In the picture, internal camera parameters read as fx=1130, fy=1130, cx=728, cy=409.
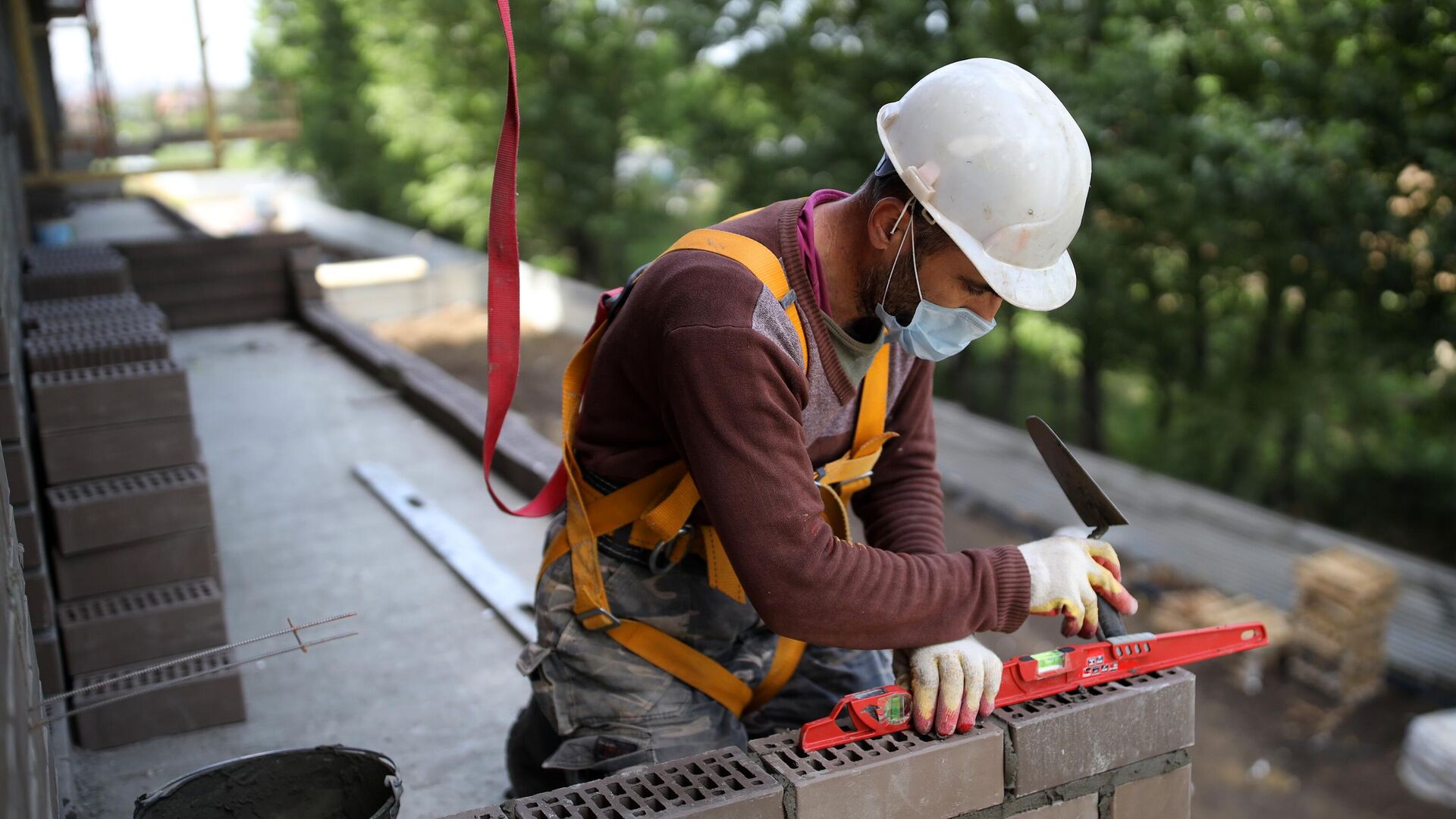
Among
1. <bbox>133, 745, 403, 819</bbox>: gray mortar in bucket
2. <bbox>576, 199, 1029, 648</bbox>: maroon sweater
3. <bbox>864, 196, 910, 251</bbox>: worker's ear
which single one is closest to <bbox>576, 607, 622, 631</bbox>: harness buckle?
<bbox>576, 199, 1029, 648</bbox>: maroon sweater

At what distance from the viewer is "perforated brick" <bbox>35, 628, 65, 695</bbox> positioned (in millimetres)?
3059

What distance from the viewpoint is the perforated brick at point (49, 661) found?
3.06m

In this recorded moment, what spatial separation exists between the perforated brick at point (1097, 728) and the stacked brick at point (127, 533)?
2287mm

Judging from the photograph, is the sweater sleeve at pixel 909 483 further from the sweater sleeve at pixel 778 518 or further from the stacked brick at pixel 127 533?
the stacked brick at pixel 127 533

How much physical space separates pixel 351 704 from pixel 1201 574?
12.3 meters

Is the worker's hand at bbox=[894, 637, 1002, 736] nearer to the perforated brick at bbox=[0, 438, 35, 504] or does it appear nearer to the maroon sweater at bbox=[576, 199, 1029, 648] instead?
the maroon sweater at bbox=[576, 199, 1029, 648]

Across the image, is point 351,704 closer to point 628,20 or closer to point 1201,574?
point 1201,574

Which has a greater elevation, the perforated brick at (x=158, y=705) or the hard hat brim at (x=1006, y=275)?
the hard hat brim at (x=1006, y=275)

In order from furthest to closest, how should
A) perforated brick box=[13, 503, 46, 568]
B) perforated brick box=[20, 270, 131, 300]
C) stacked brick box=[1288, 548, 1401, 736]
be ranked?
stacked brick box=[1288, 548, 1401, 736], perforated brick box=[20, 270, 131, 300], perforated brick box=[13, 503, 46, 568]

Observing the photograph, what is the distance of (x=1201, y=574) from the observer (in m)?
13.9

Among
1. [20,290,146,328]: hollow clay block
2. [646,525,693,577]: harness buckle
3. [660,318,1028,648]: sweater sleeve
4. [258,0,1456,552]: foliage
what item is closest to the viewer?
[660,318,1028,648]: sweater sleeve

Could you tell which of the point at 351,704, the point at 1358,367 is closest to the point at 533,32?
the point at 1358,367

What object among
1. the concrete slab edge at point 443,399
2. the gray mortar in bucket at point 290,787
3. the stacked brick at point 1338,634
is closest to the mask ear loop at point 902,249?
the gray mortar in bucket at point 290,787

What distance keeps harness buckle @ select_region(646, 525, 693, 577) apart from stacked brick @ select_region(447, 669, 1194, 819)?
0.47 metres
